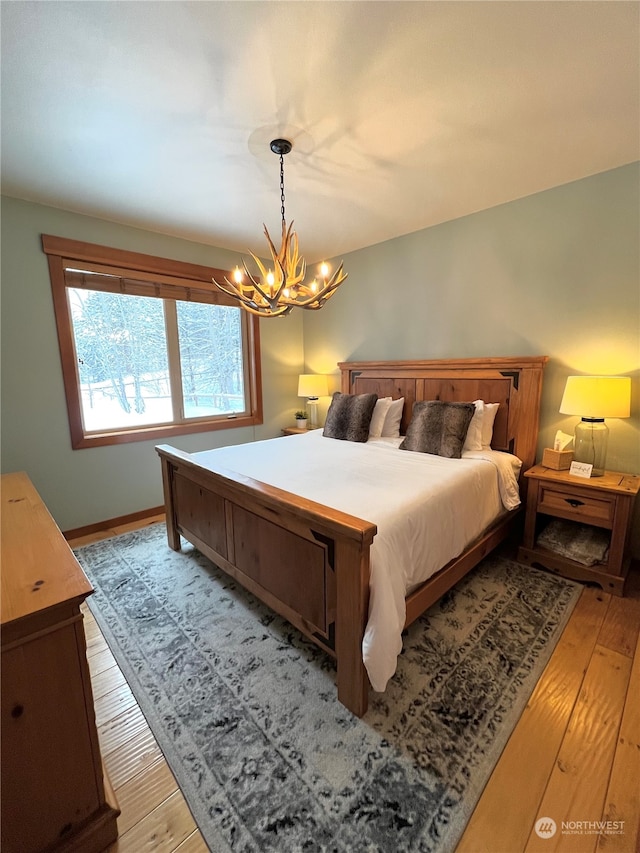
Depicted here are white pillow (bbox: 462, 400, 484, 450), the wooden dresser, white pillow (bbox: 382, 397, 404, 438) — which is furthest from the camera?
white pillow (bbox: 382, 397, 404, 438)

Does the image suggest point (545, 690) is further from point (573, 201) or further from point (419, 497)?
point (573, 201)

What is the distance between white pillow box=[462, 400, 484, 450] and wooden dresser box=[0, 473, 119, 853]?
2.43 meters

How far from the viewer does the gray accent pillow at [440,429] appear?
248 cm

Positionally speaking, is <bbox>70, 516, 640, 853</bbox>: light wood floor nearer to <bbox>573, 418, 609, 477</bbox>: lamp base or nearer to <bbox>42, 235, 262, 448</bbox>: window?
<bbox>573, 418, 609, 477</bbox>: lamp base

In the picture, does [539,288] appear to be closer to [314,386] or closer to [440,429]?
[440,429]

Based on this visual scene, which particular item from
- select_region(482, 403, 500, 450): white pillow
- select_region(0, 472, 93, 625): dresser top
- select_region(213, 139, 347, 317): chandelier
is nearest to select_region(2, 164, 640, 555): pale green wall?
select_region(482, 403, 500, 450): white pillow

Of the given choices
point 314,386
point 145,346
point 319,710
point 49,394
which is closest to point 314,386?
point 314,386

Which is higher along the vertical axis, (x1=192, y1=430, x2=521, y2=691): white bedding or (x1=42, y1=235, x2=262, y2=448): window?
(x1=42, y1=235, x2=262, y2=448): window

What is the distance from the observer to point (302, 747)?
1269mm

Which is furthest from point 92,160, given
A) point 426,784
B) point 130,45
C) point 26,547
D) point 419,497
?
point 426,784

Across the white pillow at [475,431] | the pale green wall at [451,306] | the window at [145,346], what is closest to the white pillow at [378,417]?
the pale green wall at [451,306]

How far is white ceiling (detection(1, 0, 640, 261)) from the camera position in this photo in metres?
1.27

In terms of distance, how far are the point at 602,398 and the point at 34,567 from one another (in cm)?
277

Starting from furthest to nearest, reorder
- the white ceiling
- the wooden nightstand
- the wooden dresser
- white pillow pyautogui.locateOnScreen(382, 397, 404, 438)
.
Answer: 1. white pillow pyautogui.locateOnScreen(382, 397, 404, 438)
2. the wooden nightstand
3. the white ceiling
4. the wooden dresser
